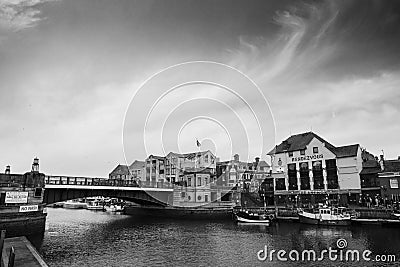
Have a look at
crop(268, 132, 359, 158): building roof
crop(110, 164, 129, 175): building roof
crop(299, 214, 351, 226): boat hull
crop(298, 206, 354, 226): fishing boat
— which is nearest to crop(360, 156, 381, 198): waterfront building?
crop(268, 132, 359, 158): building roof

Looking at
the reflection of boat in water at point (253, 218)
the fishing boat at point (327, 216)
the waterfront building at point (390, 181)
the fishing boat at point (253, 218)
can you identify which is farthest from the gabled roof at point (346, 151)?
the reflection of boat in water at point (253, 218)

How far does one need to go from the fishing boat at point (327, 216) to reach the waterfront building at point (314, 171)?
14.2 metres

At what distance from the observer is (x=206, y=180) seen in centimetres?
8375

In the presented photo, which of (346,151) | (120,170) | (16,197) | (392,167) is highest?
(346,151)

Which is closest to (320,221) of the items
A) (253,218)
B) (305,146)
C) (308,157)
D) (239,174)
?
(253,218)

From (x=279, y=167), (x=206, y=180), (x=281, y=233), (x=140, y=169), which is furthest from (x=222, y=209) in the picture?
(x=140, y=169)

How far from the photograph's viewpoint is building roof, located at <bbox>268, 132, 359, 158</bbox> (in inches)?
2805

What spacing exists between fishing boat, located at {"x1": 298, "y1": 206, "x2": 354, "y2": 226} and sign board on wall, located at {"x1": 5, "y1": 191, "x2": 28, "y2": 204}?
46843 mm

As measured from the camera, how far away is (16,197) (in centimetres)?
3894

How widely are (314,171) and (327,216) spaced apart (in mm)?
22577

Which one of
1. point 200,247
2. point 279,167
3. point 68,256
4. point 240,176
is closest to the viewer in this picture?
point 68,256

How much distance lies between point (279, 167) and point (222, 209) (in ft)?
66.5

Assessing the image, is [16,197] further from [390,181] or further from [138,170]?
[138,170]

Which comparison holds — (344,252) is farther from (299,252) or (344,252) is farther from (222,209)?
(222,209)
